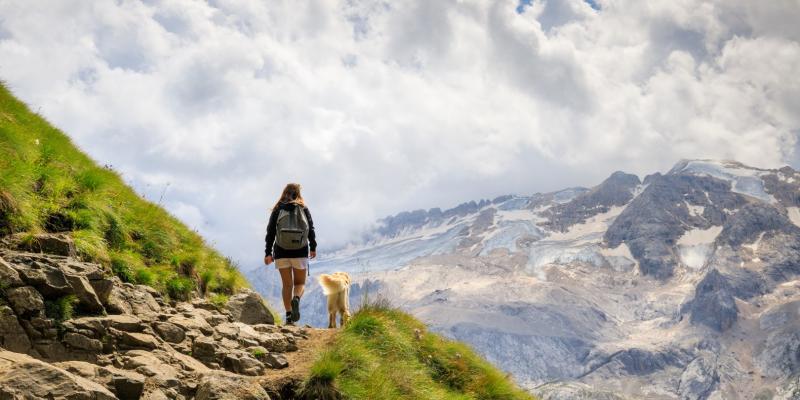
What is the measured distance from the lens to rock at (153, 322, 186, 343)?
9.00m

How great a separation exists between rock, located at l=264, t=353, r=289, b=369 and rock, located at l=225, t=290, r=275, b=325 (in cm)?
275

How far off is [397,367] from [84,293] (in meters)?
5.37

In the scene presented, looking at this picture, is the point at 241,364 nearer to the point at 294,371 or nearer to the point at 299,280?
the point at 294,371

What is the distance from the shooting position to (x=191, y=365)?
8.45 metres

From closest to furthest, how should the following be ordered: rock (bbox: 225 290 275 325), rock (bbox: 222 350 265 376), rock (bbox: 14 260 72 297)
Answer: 1. rock (bbox: 14 260 72 297)
2. rock (bbox: 222 350 265 376)
3. rock (bbox: 225 290 275 325)

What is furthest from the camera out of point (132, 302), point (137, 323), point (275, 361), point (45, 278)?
point (275, 361)

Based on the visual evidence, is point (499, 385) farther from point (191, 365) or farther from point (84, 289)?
point (84, 289)

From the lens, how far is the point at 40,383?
617 cm

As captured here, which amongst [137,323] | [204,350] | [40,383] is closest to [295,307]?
[204,350]

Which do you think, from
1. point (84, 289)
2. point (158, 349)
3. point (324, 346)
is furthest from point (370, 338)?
point (84, 289)

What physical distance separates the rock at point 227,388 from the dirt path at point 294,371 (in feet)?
1.95

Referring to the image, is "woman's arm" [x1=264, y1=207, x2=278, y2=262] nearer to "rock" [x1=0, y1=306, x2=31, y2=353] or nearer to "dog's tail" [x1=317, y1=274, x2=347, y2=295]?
"dog's tail" [x1=317, y1=274, x2=347, y2=295]

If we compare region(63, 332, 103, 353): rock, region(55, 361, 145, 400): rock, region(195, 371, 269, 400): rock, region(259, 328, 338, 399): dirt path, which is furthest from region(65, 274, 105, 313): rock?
region(259, 328, 338, 399): dirt path

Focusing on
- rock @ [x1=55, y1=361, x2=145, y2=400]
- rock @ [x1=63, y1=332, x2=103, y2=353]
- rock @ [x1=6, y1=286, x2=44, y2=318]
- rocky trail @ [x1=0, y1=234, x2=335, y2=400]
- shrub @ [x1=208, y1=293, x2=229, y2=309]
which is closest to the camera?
rocky trail @ [x1=0, y1=234, x2=335, y2=400]
